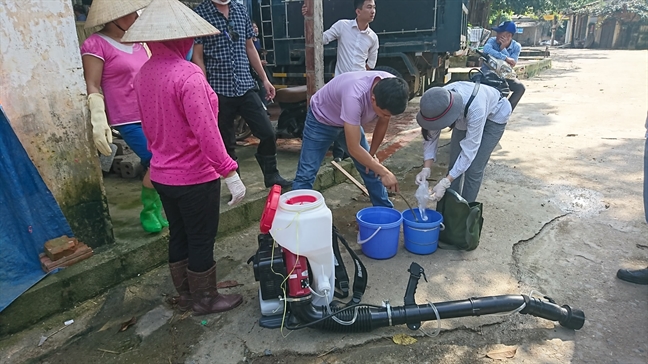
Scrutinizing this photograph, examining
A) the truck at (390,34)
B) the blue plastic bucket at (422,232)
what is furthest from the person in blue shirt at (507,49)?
the blue plastic bucket at (422,232)

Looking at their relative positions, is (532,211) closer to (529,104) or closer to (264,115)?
(264,115)

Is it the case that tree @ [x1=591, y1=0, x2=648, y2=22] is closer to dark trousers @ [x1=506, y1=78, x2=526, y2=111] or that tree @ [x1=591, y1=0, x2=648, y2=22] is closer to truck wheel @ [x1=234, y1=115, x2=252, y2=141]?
dark trousers @ [x1=506, y1=78, x2=526, y2=111]

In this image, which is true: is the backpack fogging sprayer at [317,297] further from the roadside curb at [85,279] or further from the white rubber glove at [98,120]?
the white rubber glove at [98,120]

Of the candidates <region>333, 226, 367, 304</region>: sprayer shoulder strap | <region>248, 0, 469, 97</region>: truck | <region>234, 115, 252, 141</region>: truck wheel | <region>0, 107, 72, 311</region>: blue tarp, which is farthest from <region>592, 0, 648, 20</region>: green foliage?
<region>0, 107, 72, 311</region>: blue tarp

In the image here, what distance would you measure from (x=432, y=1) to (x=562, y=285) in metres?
6.30

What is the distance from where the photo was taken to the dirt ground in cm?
231

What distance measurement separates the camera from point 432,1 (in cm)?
775

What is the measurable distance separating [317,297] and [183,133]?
117 centimetres

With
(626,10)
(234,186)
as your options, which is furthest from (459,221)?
(626,10)

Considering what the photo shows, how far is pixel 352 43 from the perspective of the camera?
5.13m

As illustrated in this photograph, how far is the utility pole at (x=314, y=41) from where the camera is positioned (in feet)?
14.4

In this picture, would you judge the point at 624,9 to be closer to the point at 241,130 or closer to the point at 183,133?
the point at 241,130

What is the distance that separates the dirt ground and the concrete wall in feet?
2.38

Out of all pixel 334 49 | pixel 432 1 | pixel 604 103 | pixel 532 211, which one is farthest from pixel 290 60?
pixel 604 103
